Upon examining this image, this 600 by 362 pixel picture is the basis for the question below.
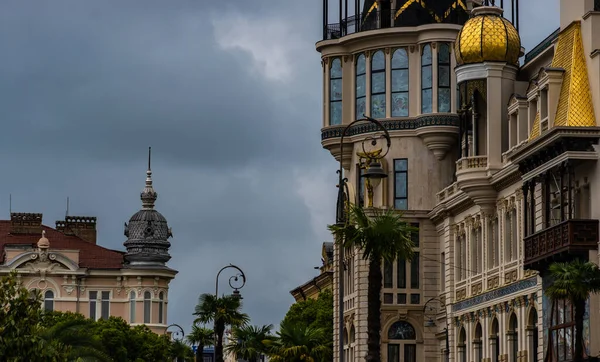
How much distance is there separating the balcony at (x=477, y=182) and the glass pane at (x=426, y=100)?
11999mm

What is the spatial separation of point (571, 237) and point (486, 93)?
706 inches

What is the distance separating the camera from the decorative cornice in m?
97.7

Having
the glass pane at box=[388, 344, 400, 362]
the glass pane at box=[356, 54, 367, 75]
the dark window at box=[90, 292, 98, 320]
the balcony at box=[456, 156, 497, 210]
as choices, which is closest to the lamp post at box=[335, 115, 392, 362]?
the balcony at box=[456, 156, 497, 210]

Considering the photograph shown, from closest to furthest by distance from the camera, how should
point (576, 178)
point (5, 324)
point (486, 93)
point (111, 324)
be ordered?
point (5, 324)
point (576, 178)
point (486, 93)
point (111, 324)

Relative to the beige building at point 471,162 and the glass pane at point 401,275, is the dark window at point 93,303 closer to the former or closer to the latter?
the beige building at point 471,162

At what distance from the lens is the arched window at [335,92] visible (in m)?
102

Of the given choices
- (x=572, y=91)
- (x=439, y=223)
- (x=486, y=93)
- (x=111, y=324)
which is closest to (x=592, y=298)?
(x=572, y=91)

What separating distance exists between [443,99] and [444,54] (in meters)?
2.29

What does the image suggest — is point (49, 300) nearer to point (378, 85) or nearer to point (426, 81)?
point (378, 85)

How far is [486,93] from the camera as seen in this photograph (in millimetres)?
85125

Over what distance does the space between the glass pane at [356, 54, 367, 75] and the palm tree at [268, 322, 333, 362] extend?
43.9 feet

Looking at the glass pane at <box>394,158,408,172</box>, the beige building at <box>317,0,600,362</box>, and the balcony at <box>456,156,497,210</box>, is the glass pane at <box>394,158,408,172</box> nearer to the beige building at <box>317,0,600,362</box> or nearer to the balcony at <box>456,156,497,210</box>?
the beige building at <box>317,0,600,362</box>

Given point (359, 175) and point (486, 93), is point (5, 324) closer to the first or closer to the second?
point (486, 93)

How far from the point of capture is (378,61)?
329ft
